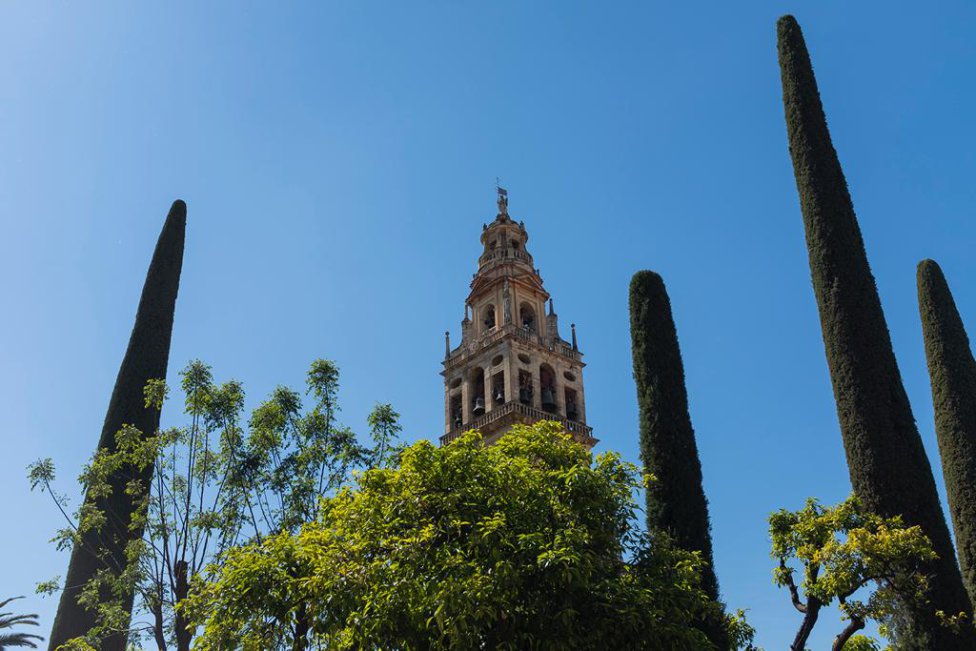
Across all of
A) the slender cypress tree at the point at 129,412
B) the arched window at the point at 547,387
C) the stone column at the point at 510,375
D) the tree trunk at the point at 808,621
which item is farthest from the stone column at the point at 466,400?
the tree trunk at the point at 808,621

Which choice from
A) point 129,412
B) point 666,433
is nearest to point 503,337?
point 129,412

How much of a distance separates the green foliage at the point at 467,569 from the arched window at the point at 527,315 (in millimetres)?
32452

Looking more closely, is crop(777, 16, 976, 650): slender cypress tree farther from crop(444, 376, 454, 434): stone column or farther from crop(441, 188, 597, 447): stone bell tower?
crop(444, 376, 454, 434): stone column

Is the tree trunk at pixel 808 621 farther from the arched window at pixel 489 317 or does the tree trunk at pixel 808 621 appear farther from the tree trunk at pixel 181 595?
the arched window at pixel 489 317

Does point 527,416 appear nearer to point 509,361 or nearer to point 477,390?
point 509,361

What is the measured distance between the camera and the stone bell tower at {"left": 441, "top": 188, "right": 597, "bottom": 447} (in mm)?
45906

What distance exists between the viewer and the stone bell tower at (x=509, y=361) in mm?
45906

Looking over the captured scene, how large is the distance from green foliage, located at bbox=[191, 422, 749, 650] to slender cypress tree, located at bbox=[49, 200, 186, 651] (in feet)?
22.1

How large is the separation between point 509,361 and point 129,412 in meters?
19.9

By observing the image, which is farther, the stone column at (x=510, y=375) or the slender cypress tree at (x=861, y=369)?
the stone column at (x=510, y=375)

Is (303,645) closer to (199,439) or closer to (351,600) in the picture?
(351,600)

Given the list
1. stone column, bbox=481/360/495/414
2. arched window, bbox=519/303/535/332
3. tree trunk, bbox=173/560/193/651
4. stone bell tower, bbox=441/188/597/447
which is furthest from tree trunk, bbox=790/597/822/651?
arched window, bbox=519/303/535/332

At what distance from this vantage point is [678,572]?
57.0ft

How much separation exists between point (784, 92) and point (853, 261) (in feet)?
25.6
